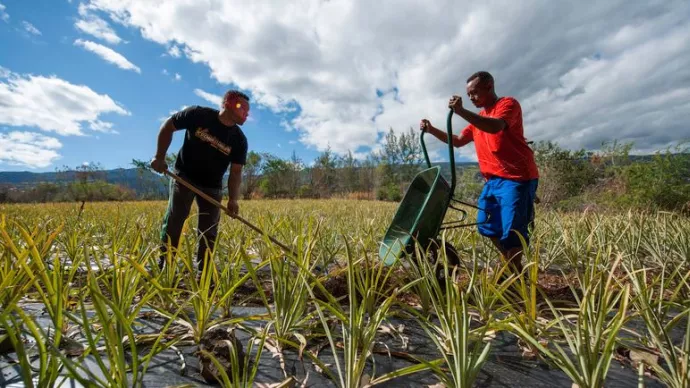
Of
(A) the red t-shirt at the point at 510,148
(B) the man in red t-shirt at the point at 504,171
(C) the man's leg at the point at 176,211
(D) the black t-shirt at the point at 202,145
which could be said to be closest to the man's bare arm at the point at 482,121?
(B) the man in red t-shirt at the point at 504,171

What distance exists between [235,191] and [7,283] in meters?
1.79

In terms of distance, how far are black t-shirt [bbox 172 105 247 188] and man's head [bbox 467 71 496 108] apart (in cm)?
230

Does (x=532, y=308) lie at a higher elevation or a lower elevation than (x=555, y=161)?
lower

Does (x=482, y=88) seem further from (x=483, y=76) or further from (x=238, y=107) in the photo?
(x=238, y=107)

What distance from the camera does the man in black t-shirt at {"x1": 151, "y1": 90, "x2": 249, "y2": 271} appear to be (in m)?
2.60

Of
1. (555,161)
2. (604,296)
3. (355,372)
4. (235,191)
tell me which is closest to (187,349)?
(355,372)

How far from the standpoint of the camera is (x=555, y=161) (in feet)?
37.7

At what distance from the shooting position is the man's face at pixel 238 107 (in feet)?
8.80

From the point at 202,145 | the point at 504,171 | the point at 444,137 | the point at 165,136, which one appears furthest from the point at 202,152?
the point at 504,171

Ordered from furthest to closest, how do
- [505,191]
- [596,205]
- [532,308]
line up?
1. [596,205]
2. [505,191]
3. [532,308]

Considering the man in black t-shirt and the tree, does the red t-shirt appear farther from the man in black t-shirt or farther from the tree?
the tree

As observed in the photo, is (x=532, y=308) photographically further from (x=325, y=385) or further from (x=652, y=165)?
(x=652, y=165)

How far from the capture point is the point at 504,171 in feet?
7.73

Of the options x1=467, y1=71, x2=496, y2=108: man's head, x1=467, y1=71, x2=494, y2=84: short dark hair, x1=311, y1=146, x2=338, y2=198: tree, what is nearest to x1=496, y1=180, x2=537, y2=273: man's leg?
x1=467, y1=71, x2=496, y2=108: man's head
